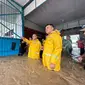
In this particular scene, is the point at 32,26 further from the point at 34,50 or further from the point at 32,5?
the point at 34,50

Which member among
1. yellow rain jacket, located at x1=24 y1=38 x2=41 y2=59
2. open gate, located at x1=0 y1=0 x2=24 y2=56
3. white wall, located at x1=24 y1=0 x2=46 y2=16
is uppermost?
white wall, located at x1=24 y1=0 x2=46 y2=16

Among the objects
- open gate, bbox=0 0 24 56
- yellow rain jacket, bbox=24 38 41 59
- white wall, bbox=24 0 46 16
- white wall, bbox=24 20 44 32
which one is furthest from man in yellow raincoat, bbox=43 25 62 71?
white wall, bbox=24 20 44 32

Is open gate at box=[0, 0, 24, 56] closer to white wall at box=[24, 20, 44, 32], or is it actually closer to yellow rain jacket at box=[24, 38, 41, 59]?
yellow rain jacket at box=[24, 38, 41, 59]

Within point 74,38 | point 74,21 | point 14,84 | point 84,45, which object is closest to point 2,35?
point 14,84

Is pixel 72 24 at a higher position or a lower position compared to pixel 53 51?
higher

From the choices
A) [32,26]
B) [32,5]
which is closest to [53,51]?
[32,5]

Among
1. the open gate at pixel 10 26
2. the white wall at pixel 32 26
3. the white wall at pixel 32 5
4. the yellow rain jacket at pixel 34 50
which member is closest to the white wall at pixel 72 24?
the white wall at pixel 32 26

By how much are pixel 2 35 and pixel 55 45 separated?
9.06ft

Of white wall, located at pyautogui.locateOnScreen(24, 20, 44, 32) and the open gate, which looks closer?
the open gate

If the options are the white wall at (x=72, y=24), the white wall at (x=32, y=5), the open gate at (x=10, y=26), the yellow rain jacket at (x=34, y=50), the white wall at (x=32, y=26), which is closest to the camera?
the yellow rain jacket at (x=34, y=50)

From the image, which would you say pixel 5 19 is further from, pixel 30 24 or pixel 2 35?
pixel 30 24

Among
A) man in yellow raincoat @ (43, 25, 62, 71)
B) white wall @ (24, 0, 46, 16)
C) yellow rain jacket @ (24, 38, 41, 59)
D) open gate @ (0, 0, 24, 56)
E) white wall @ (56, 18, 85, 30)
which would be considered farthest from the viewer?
white wall @ (56, 18, 85, 30)

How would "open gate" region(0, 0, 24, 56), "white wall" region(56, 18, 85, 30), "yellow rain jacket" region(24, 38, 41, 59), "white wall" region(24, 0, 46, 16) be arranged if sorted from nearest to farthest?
1. "yellow rain jacket" region(24, 38, 41, 59)
2. "open gate" region(0, 0, 24, 56)
3. "white wall" region(24, 0, 46, 16)
4. "white wall" region(56, 18, 85, 30)

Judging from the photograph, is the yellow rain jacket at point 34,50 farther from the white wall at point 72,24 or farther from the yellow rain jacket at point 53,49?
the white wall at point 72,24
